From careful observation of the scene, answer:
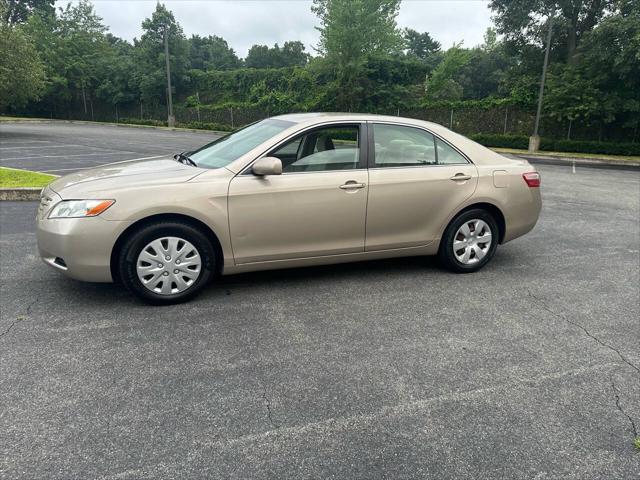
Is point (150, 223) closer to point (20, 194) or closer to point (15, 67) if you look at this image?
point (20, 194)

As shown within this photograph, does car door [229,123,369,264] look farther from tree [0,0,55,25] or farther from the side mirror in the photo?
tree [0,0,55,25]

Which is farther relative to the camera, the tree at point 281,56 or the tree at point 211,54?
the tree at point 281,56

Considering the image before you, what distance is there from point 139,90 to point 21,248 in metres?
46.0

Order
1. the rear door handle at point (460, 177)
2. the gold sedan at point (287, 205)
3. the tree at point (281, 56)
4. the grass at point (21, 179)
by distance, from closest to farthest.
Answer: the gold sedan at point (287, 205) < the rear door handle at point (460, 177) < the grass at point (21, 179) < the tree at point (281, 56)

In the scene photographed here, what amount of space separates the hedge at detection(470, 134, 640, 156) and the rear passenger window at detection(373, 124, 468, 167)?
20960 millimetres

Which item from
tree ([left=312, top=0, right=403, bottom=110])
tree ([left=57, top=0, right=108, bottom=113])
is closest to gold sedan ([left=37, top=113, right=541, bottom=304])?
tree ([left=312, top=0, right=403, bottom=110])

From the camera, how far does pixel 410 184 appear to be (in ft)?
15.3

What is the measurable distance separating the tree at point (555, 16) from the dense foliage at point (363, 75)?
6cm

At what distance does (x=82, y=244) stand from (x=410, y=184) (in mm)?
2961

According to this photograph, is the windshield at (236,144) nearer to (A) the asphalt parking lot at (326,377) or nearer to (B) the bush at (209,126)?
(A) the asphalt parking lot at (326,377)

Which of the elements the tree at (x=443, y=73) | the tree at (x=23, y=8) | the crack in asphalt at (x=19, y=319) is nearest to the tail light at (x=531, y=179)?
the crack in asphalt at (x=19, y=319)

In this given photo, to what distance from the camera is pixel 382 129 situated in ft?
15.5

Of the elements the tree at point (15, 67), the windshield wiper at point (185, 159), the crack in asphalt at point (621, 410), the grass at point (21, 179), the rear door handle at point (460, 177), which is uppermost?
the tree at point (15, 67)

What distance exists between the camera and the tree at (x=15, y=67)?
21688 mm
